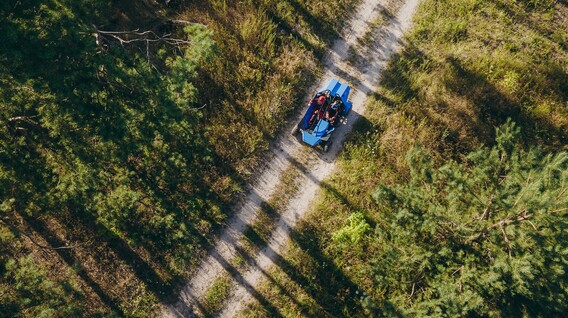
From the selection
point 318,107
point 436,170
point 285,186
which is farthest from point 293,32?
point 436,170

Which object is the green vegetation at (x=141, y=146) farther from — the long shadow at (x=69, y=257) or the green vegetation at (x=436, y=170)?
the green vegetation at (x=436, y=170)

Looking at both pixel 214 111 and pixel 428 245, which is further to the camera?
pixel 214 111

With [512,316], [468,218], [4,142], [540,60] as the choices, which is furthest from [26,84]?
[540,60]

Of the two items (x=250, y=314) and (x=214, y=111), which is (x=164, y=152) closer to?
(x=214, y=111)

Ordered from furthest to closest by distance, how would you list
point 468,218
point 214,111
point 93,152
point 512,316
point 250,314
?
point 214,111 < point 250,314 < point 93,152 < point 512,316 < point 468,218

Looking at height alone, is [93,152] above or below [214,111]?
below

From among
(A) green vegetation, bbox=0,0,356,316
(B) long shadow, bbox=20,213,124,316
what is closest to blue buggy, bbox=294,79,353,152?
(A) green vegetation, bbox=0,0,356,316
